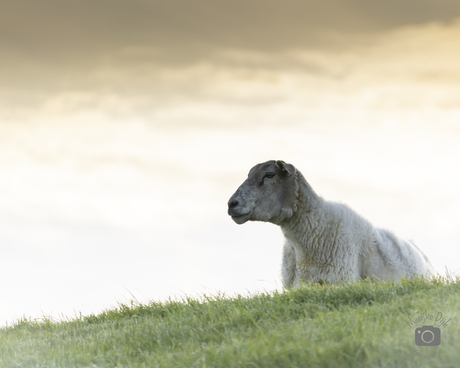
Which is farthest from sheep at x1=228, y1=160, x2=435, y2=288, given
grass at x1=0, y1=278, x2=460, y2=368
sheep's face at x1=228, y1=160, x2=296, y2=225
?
grass at x1=0, y1=278, x2=460, y2=368

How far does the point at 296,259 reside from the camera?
957 centimetres

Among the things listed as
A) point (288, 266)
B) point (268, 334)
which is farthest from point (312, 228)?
point (268, 334)

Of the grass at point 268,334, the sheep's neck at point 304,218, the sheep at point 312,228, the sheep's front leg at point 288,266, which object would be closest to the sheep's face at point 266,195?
the sheep at point 312,228

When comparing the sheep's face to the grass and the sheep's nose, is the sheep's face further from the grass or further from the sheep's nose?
the grass

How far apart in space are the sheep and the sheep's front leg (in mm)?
23

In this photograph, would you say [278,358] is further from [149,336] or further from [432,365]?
[149,336]

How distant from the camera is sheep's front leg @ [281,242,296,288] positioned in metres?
9.63

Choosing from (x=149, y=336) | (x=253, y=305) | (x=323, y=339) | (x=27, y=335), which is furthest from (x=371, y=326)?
(x=27, y=335)

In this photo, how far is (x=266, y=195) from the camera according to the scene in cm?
915

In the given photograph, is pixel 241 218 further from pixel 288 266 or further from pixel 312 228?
pixel 288 266

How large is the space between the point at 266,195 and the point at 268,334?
393 cm

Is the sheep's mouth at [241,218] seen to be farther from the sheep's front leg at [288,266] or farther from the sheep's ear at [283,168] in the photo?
the sheep's front leg at [288,266]

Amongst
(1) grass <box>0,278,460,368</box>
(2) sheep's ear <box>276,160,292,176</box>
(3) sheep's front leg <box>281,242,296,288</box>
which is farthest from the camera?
(3) sheep's front leg <box>281,242,296,288</box>

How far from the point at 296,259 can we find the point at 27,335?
4933mm
